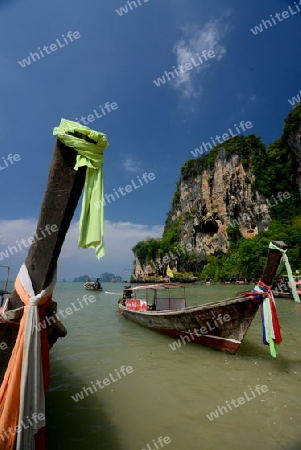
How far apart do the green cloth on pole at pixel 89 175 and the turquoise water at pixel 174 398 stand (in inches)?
126

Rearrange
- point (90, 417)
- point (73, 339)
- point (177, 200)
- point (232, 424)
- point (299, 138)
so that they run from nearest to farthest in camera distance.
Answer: point (232, 424) → point (90, 417) → point (73, 339) → point (299, 138) → point (177, 200)

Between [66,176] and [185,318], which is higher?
[66,176]

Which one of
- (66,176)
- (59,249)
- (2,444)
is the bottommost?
(2,444)

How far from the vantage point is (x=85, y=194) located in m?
2.69

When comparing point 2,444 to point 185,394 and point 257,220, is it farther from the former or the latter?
point 257,220

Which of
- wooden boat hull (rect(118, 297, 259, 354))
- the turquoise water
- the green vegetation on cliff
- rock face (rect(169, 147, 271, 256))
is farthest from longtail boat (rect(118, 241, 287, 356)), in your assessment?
rock face (rect(169, 147, 271, 256))

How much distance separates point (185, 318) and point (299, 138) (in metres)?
42.3

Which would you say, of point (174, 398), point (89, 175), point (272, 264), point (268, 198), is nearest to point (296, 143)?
point (268, 198)

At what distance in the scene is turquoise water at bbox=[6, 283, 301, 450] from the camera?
3541mm

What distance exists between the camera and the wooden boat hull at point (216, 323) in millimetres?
6730

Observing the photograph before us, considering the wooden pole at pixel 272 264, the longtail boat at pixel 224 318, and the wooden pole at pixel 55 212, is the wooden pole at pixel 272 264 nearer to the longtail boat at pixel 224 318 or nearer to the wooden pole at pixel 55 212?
the longtail boat at pixel 224 318

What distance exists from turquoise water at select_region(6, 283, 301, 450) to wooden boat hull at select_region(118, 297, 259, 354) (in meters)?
0.33

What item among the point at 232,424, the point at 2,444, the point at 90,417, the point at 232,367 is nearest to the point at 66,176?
the point at 2,444

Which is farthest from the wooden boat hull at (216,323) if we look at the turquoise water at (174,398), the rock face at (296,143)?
the rock face at (296,143)
